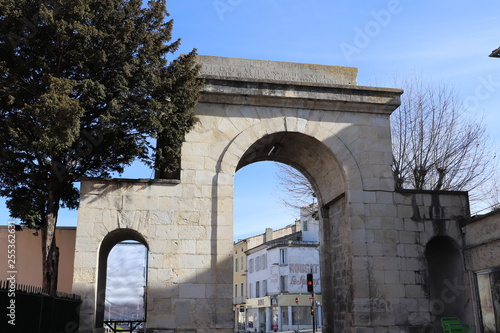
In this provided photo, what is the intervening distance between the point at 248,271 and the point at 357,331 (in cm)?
4042

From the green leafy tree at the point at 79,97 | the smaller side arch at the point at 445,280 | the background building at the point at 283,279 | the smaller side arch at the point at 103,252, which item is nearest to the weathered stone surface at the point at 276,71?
the green leafy tree at the point at 79,97

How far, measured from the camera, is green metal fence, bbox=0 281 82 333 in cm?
795

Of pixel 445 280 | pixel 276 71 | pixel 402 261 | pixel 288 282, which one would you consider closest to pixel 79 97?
pixel 276 71

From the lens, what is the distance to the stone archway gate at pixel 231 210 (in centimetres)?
1230

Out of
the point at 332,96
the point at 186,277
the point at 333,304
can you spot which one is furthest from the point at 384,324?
the point at 332,96

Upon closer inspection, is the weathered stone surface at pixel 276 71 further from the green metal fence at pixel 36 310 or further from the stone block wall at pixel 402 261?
the green metal fence at pixel 36 310

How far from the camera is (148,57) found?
12.2 m

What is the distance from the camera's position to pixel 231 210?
13.1 metres

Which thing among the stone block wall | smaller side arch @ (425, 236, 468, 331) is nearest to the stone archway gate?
the stone block wall

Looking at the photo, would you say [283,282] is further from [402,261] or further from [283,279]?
[402,261]

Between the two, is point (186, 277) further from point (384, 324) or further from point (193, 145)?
point (384, 324)

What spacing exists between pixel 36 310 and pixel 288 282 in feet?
116

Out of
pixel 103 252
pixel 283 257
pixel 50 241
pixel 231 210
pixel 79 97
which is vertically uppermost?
pixel 79 97

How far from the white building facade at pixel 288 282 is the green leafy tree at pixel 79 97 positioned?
1209 inches
